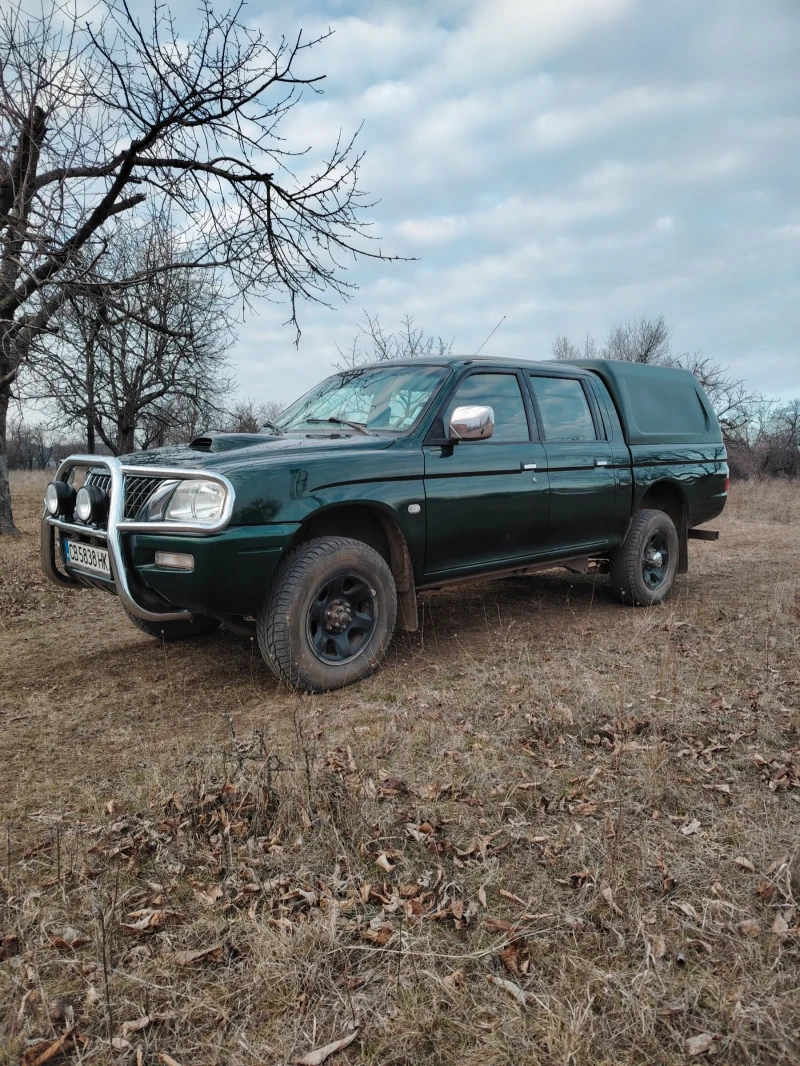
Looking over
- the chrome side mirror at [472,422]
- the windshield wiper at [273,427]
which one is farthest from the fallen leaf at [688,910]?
the windshield wiper at [273,427]

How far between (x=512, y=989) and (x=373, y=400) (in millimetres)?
3673

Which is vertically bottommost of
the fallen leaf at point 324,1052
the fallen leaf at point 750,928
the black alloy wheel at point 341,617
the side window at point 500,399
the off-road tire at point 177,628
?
the fallen leaf at point 324,1052

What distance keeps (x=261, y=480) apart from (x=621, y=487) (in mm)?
3305

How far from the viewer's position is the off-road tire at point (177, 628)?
15.8 ft

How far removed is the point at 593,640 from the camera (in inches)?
203

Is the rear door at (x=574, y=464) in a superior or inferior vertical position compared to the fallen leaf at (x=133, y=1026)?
superior

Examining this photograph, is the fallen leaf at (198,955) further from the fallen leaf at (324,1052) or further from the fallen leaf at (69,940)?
the fallen leaf at (324,1052)

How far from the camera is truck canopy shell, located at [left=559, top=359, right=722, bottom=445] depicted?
6.09 metres

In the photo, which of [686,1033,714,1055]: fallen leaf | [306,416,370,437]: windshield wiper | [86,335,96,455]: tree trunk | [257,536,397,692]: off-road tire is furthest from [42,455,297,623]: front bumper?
[86,335,96,455]: tree trunk

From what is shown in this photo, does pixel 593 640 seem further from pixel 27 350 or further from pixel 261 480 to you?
pixel 27 350

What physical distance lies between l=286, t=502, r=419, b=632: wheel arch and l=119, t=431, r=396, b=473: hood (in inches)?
14.7

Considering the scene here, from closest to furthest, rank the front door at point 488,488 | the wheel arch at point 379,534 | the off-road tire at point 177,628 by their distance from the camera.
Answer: the wheel arch at point 379,534 → the front door at point 488,488 → the off-road tire at point 177,628

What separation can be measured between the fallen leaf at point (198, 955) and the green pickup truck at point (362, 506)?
187 cm

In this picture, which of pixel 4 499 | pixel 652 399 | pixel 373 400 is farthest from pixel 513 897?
pixel 4 499
